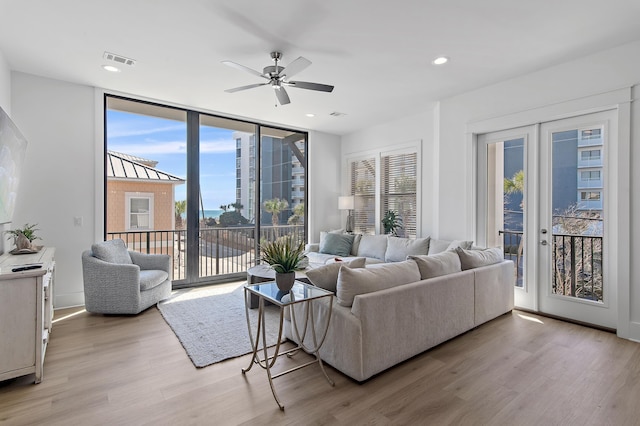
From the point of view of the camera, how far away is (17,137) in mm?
3016

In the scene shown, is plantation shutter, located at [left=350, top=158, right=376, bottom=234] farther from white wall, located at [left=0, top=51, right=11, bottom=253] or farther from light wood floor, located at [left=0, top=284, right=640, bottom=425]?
white wall, located at [left=0, top=51, right=11, bottom=253]

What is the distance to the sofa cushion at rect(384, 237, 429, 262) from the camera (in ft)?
15.7

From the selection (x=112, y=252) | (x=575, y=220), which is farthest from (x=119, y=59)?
(x=575, y=220)

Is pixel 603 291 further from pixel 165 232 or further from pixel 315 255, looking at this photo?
pixel 165 232

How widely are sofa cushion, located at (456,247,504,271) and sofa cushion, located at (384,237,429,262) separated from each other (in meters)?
1.10

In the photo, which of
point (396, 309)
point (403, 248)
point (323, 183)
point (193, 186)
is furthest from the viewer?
point (323, 183)

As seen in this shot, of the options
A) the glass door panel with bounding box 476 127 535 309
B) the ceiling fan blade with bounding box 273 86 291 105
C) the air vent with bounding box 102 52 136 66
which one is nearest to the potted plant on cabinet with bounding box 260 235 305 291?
the ceiling fan blade with bounding box 273 86 291 105

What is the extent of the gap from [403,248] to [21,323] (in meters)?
4.35

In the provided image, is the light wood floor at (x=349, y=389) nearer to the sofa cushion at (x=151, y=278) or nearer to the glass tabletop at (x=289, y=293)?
the glass tabletop at (x=289, y=293)

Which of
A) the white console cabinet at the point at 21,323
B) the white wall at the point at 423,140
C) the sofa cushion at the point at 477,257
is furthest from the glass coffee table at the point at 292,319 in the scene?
the white wall at the point at 423,140

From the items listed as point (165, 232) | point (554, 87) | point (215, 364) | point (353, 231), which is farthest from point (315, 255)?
point (554, 87)

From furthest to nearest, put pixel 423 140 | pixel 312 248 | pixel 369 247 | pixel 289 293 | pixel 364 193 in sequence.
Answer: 1. pixel 364 193
2. pixel 312 248
3. pixel 369 247
4. pixel 423 140
5. pixel 289 293

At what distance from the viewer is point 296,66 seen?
2912 millimetres

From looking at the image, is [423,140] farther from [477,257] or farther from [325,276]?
[325,276]
